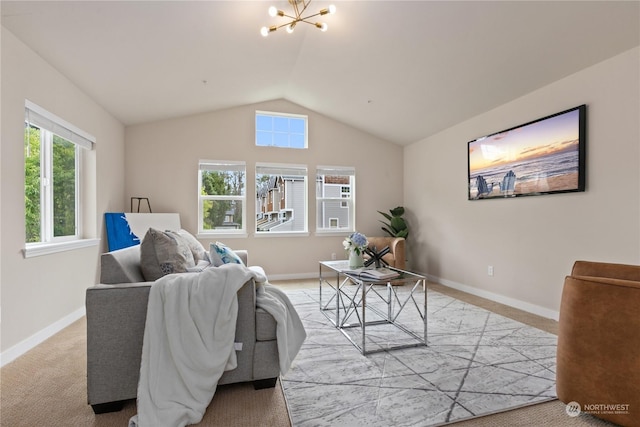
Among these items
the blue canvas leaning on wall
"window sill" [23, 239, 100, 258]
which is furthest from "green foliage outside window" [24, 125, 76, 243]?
the blue canvas leaning on wall

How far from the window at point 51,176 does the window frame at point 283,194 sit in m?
2.26

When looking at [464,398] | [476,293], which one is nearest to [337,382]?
[464,398]

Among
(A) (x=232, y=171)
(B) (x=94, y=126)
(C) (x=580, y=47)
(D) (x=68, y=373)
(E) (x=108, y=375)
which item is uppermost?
(C) (x=580, y=47)

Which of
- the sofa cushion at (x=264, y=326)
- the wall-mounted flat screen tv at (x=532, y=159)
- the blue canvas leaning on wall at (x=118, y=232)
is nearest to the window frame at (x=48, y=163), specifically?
the blue canvas leaning on wall at (x=118, y=232)

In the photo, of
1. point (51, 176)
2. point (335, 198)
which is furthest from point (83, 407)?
point (335, 198)

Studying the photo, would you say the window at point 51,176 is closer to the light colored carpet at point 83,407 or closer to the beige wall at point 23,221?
the beige wall at point 23,221

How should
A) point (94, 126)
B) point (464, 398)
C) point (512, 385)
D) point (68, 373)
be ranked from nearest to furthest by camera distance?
point (464, 398) < point (512, 385) < point (68, 373) < point (94, 126)

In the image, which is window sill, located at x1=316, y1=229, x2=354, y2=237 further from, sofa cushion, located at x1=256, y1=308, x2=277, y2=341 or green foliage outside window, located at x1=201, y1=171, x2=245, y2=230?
sofa cushion, located at x1=256, y1=308, x2=277, y2=341

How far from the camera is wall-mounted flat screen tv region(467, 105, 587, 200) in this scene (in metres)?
2.92

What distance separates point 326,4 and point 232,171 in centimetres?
291

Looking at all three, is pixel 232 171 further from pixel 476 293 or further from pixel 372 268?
pixel 476 293

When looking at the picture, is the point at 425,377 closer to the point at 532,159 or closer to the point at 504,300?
the point at 504,300

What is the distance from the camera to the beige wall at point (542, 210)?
8.50ft

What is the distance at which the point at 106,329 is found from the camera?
1632 millimetres
